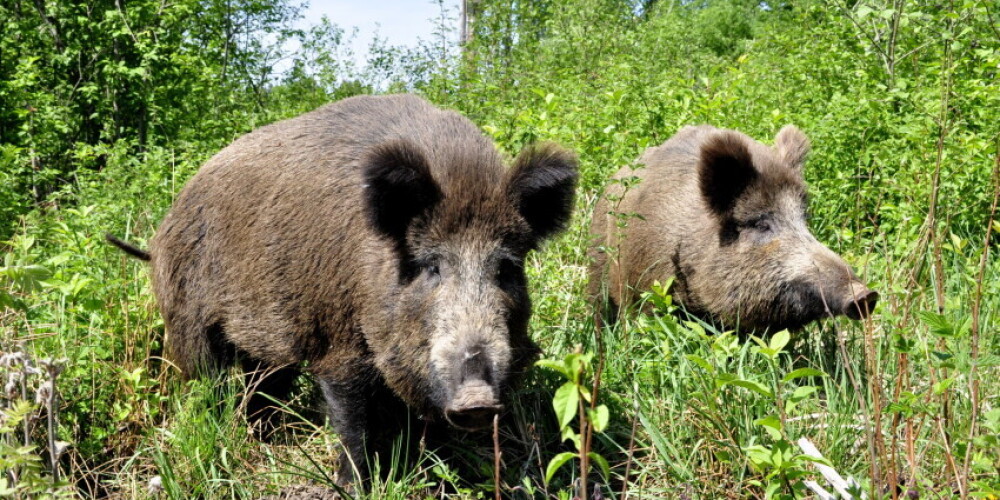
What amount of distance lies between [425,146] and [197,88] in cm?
623

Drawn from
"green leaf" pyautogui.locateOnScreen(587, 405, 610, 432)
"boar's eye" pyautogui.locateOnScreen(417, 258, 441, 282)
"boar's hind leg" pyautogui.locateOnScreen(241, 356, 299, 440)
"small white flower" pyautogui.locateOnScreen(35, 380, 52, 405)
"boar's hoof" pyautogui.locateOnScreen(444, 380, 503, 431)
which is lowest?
"boar's hind leg" pyautogui.locateOnScreen(241, 356, 299, 440)

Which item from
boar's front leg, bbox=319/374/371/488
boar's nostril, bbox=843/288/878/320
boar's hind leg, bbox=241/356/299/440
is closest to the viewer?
boar's front leg, bbox=319/374/371/488

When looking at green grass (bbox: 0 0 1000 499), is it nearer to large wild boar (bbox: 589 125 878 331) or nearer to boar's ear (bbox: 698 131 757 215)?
large wild boar (bbox: 589 125 878 331)

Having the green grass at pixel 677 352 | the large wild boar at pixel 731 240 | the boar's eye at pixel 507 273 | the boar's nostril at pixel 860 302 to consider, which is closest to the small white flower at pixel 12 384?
the green grass at pixel 677 352

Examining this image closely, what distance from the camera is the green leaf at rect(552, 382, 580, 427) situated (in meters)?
1.75

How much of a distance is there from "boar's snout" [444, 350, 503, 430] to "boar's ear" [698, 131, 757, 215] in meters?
2.37

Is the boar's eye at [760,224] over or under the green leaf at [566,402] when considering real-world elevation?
under

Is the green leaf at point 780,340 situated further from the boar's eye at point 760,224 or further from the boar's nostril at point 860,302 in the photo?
the boar's eye at point 760,224

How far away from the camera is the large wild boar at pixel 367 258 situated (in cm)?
349

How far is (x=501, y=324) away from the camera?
133 inches

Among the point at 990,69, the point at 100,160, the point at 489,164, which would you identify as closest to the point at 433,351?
the point at 489,164

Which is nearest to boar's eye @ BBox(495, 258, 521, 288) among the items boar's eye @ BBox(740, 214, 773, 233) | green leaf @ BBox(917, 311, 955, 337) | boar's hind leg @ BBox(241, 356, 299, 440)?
boar's hind leg @ BBox(241, 356, 299, 440)

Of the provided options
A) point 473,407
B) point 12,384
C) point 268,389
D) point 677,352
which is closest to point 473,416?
point 473,407

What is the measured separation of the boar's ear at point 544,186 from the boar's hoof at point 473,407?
3.08ft
